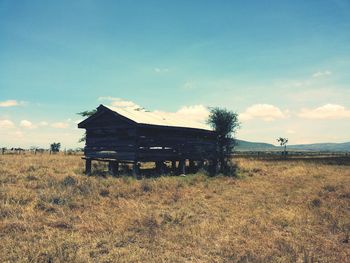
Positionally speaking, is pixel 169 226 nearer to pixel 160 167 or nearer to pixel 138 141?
pixel 138 141

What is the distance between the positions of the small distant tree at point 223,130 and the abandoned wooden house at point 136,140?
Answer: 104 cm

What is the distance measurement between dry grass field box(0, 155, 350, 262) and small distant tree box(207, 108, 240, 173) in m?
11.1

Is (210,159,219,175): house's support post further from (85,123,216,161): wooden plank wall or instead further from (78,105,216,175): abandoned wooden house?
(85,123,216,161): wooden plank wall

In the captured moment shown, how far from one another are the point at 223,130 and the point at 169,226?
1684cm

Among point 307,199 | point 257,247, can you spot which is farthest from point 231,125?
point 257,247

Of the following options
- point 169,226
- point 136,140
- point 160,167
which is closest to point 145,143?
point 136,140

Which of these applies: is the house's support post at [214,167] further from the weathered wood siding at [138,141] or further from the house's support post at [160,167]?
the house's support post at [160,167]

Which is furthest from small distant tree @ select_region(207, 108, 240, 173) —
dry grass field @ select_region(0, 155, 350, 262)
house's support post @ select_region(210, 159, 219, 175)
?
dry grass field @ select_region(0, 155, 350, 262)

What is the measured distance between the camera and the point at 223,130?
23.9 meters

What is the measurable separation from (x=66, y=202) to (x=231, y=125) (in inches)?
643

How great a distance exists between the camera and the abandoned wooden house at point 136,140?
60.8ft

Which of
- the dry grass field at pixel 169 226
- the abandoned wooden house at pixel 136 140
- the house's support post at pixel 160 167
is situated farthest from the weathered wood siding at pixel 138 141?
the dry grass field at pixel 169 226

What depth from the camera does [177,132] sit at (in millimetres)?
21422

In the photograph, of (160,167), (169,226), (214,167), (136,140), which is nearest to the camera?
(169,226)
